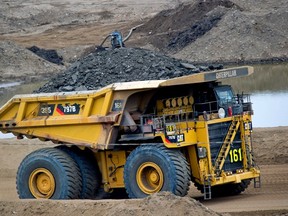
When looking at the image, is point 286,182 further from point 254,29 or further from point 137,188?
point 254,29

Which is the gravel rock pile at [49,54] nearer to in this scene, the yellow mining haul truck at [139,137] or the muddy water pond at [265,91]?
the muddy water pond at [265,91]

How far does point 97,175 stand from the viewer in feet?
57.7

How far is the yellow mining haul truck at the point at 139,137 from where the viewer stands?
1644cm

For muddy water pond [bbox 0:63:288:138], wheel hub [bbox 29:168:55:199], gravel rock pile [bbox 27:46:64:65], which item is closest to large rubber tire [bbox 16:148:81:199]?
wheel hub [bbox 29:168:55:199]

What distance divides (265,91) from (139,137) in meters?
20.3

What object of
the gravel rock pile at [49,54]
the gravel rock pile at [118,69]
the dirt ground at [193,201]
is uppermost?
the gravel rock pile at [49,54]

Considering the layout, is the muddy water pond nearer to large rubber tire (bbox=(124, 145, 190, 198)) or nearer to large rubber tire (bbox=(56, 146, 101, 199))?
large rubber tire (bbox=(56, 146, 101, 199))

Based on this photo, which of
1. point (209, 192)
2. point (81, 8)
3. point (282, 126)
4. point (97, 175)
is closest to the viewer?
point (209, 192)

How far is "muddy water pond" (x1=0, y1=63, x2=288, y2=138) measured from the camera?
97.3 feet

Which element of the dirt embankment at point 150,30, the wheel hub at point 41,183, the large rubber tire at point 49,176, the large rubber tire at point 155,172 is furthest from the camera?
the dirt embankment at point 150,30

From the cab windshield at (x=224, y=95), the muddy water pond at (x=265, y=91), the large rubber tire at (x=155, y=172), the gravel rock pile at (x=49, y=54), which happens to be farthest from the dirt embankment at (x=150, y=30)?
the large rubber tire at (x=155, y=172)

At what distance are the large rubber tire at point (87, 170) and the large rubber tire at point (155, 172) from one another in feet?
3.03

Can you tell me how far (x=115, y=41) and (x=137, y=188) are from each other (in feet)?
12.5

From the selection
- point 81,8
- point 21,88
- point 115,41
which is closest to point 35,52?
point 21,88
